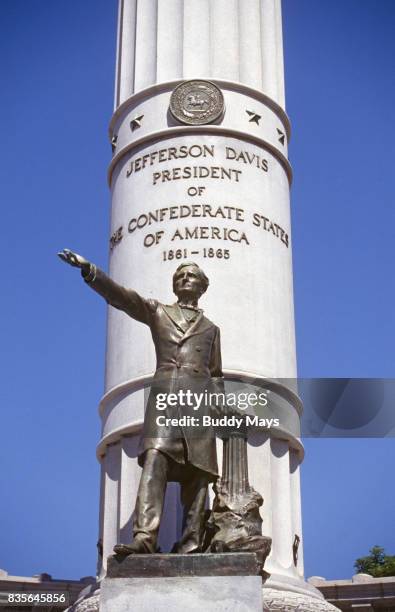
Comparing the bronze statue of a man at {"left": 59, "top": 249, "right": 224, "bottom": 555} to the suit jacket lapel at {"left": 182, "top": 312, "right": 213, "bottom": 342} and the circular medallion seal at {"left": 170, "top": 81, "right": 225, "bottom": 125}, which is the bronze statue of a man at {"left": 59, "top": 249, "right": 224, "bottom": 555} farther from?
the circular medallion seal at {"left": 170, "top": 81, "right": 225, "bottom": 125}

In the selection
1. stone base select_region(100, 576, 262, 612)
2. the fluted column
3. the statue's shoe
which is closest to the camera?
stone base select_region(100, 576, 262, 612)

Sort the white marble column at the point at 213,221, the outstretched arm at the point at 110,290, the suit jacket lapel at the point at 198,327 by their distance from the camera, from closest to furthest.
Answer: the outstretched arm at the point at 110,290 → the suit jacket lapel at the point at 198,327 → the white marble column at the point at 213,221

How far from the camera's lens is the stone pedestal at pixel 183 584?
33.9ft

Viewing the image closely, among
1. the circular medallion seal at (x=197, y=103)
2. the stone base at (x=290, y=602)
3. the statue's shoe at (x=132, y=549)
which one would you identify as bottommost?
the statue's shoe at (x=132, y=549)

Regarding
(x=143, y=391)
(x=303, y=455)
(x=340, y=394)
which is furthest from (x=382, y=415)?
(x=143, y=391)

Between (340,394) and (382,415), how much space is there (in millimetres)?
692

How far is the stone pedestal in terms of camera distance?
10.3 meters

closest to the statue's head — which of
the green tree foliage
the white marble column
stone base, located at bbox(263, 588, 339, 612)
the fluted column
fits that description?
the white marble column

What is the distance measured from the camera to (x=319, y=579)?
22266mm

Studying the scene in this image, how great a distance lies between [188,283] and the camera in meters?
12.9

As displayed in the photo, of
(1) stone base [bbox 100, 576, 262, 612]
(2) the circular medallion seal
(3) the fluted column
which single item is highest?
(3) the fluted column

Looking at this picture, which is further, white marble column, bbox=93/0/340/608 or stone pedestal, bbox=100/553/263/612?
white marble column, bbox=93/0/340/608
